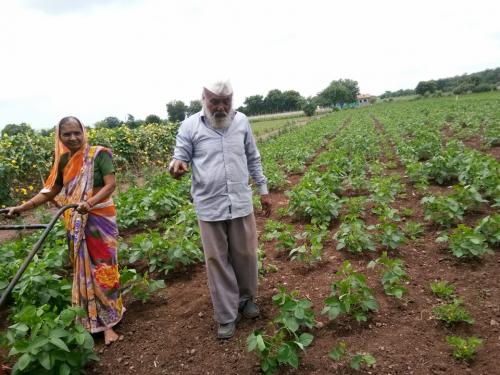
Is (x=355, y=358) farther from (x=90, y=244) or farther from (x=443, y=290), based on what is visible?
(x=90, y=244)

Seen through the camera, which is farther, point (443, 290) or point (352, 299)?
point (443, 290)

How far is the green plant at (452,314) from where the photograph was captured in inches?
110

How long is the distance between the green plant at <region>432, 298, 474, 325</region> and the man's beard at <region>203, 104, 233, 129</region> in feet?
7.11

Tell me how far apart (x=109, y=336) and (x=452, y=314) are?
108 inches

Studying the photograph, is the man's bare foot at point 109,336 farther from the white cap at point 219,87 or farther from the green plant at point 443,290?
the green plant at point 443,290

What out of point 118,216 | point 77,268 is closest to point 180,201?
point 118,216

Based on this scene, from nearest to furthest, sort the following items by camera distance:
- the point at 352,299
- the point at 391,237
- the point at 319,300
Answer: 1. the point at 352,299
2. the point at 319,300
3. the point at 391,237

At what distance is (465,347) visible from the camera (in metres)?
2.47

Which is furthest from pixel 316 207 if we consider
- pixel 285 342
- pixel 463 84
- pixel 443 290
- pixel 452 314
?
pixel 463 84

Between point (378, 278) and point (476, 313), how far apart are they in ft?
3.01

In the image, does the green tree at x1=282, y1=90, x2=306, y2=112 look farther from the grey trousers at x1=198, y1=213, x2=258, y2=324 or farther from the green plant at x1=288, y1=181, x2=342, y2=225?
the grey trousers at x1=198, y1=213, x2=258, y2=324

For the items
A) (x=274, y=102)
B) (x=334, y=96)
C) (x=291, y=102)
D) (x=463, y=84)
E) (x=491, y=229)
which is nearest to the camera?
(x=491, y=229)

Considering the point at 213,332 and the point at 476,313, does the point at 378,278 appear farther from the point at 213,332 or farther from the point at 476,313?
the point at 213,332

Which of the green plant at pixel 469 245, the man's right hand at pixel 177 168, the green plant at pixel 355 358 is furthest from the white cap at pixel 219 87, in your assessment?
the green plant at pixel 469 245
